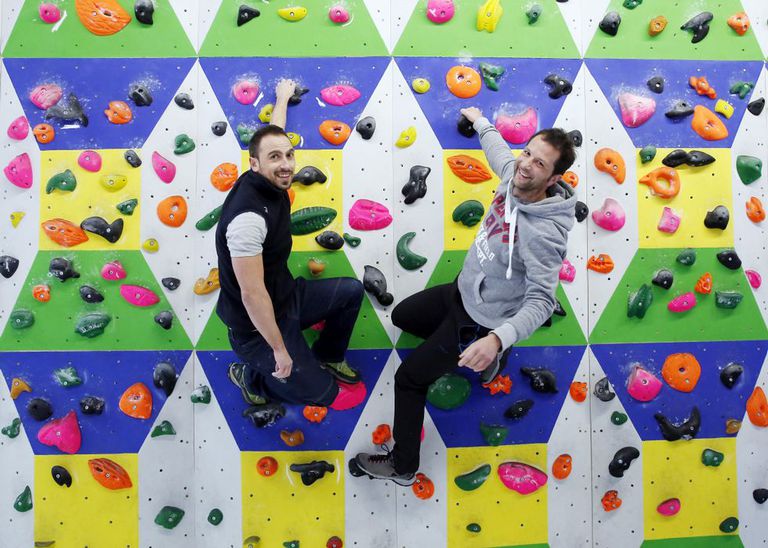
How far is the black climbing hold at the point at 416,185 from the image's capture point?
8.67 ft

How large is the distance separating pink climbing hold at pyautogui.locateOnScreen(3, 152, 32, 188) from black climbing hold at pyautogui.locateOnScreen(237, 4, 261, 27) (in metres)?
1.22

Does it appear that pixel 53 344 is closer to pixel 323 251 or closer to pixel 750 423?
pixel 323 251

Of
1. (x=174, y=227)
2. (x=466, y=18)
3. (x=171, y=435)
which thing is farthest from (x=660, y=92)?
(x=171, y=435)

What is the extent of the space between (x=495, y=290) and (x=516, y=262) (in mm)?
146

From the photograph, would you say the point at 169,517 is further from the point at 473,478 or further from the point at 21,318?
the point at 473,478

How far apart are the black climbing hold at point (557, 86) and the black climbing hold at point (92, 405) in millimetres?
2651

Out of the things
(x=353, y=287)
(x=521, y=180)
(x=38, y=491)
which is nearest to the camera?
(x=521, y=180)

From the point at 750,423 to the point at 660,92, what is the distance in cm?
173

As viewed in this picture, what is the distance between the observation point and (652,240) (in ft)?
8.99

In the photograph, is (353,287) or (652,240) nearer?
(353,287)

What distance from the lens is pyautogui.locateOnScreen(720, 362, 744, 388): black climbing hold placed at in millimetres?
2736

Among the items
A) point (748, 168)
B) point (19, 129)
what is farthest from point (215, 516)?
point (748, 168)

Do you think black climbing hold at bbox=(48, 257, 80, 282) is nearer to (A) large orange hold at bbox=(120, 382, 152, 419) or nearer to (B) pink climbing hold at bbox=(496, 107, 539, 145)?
(A) large orange hold at bbox=(120, 382, 152, 419)

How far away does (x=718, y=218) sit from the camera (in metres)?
2.72
